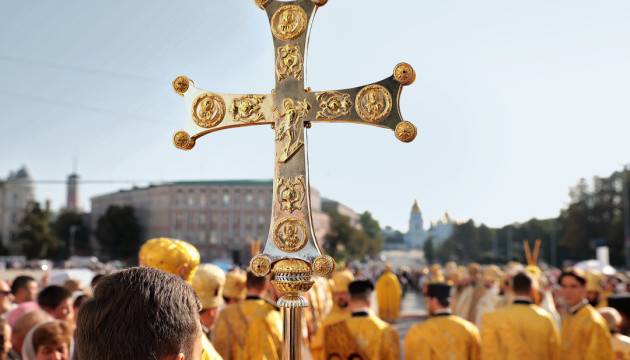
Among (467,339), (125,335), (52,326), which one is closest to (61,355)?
(52,326)

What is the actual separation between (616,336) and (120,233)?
7238 cm

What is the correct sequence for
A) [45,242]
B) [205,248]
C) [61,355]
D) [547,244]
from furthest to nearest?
1. [45,242]
2. [205,248]
3. [547,244]
4. [61,355]

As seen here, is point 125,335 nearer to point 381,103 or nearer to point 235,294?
point 381,103

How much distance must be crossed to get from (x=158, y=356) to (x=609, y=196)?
58.6m

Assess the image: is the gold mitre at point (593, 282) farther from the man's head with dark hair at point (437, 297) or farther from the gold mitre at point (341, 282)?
the man's head with dark hair at point (437, 297)

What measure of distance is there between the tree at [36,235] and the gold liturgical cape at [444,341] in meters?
77.0

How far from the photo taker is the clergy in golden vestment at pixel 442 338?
183 inches

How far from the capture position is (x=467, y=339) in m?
4.67

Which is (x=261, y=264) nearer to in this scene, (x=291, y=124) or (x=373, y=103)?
(x=291, y=124)

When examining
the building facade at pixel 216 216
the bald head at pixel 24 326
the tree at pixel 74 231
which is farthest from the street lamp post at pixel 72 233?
the bald head at pixel 24 326

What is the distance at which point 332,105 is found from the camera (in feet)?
7.98

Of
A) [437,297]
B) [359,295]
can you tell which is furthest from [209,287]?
[437,297]

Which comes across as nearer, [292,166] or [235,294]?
[292,166]

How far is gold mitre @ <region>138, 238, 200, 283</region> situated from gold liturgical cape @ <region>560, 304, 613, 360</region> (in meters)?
4.13
